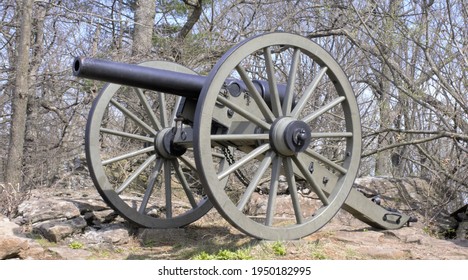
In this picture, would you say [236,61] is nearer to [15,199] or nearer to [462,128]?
[15,199]

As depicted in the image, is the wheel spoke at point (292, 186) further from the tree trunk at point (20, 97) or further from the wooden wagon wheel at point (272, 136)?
the tree trunk at point (20, 97)

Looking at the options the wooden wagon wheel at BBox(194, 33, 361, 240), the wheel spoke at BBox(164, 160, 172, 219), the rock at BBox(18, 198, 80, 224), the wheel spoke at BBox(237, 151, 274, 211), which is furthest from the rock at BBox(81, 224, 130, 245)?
the wheel spoke at BBox(237, 151, 274, 211)

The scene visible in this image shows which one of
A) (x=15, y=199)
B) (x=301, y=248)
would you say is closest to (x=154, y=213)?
(x=15, y=199)

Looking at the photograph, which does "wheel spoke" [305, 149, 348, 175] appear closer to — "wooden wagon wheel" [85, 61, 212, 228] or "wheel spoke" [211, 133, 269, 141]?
"wheel spoke" [211, 133, 269, 141]

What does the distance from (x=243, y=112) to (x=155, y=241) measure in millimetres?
2136

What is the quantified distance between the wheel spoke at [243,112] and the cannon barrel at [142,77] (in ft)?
1.06

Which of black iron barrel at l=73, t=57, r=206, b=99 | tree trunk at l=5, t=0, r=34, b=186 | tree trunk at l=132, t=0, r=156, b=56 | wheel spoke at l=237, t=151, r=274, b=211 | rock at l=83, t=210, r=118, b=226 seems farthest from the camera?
tree trunk at l=132, t=0, r=156, b=56

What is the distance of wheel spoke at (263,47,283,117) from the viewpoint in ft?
17.9

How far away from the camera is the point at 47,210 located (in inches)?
264

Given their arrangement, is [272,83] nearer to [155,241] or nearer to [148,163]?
[148,163]

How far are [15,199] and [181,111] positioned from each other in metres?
2.50

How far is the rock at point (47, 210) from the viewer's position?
662 centimetres

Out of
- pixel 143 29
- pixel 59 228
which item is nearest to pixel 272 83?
pixel 59 228

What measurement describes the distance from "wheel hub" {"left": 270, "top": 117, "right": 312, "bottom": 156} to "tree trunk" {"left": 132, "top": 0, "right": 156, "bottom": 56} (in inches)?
210
